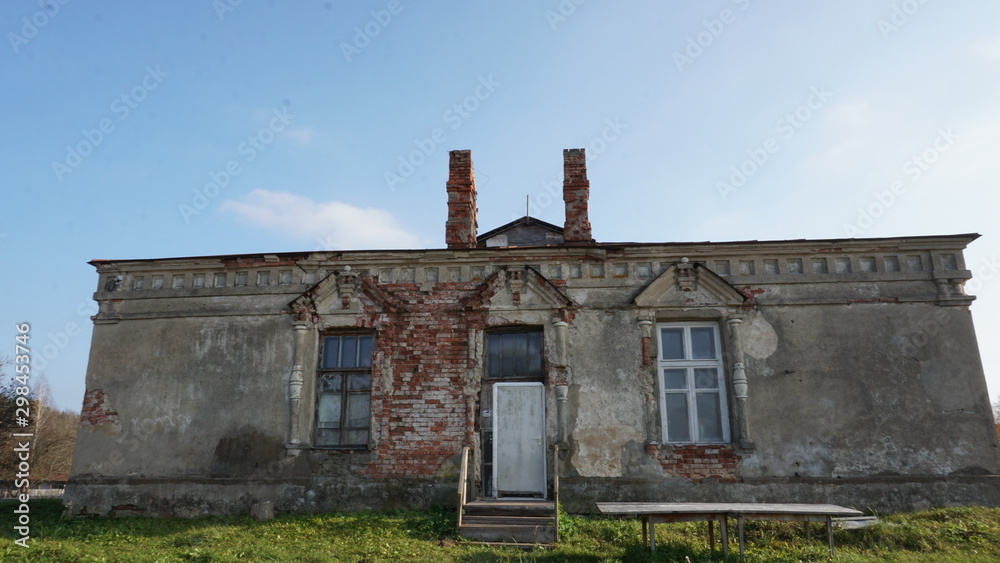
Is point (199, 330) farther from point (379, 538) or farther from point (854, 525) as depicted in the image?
point (854, 525)

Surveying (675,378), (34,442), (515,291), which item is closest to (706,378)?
(675,378)

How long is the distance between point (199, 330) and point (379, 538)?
4830 mm

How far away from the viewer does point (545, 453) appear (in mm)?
9812

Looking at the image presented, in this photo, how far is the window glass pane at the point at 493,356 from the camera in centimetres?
1035

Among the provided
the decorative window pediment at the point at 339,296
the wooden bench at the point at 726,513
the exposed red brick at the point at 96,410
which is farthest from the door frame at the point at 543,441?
the exposed red brick at the point at 96,410

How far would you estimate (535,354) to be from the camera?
408 inches

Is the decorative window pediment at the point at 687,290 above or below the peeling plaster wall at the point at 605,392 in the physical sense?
above

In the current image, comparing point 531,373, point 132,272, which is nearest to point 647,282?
point 531,373

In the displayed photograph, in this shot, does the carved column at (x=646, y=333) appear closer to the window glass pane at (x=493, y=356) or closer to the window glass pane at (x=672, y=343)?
the window glass pane at (x=672, y=343)

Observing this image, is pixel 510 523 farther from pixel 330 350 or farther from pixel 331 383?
pixel 330 350

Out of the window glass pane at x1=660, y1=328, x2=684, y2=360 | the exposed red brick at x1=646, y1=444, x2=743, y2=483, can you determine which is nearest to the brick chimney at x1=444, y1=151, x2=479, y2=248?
the window glass pane at x1=660, y1=328, x2=684, y2=360

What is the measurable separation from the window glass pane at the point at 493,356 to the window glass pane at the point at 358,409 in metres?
1.91

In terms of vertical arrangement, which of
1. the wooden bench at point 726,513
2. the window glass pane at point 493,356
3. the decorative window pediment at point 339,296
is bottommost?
the wooden bench at point 726,513

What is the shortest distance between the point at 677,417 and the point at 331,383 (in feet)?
17.3
